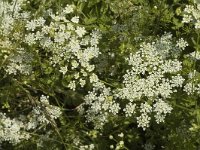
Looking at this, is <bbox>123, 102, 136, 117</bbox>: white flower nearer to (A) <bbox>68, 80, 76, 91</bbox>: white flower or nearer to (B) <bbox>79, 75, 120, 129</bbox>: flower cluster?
(B) <bbox>79, 75, 120, 129</bbox>: flower cluster

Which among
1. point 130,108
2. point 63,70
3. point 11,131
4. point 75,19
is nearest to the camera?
point 130,108

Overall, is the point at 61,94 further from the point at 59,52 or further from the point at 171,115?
the point at 171,115

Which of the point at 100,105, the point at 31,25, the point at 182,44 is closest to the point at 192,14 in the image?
the point at 182,44

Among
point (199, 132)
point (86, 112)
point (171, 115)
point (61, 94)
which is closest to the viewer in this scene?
point (199, 132)

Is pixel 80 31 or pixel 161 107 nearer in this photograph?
pixel 161 107

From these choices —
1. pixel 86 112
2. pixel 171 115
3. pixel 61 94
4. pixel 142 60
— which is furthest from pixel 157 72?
pixel 61 94

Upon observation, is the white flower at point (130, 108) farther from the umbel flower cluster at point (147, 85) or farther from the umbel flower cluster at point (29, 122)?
the umbel flower cluster at point (29, 122)

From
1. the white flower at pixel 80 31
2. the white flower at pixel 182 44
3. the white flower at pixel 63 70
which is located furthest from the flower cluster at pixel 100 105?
the white flower at pixel 182 44

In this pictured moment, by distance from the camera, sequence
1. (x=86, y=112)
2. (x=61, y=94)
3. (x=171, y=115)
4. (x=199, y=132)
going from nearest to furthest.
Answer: (x=199, y=132) → (x=171, y=115) → (x=86, y=112) → (x=61, y=94)

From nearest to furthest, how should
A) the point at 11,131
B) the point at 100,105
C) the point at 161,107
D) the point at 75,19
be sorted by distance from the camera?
the point at 161,107
the point at 100,105
the point at 75,19
the point at 11,131

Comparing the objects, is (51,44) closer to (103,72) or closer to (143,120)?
(103,72)
